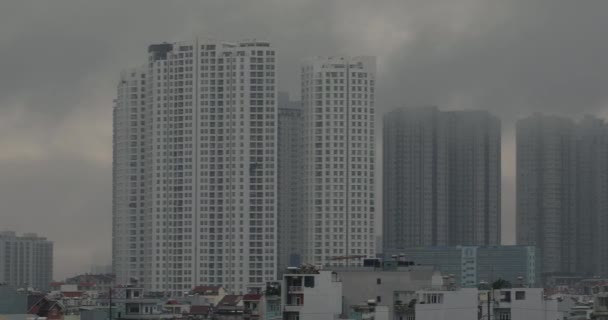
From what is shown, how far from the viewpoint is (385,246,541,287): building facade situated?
169125 millimetres

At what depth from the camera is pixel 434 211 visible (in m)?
189

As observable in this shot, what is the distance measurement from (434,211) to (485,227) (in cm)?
730

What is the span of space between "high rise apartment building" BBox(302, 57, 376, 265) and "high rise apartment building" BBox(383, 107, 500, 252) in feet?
131

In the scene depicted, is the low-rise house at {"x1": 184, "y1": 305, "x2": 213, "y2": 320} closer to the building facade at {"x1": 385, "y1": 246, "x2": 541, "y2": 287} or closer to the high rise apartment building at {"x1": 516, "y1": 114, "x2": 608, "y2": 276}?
the building facade at {"x1": 385, "y1": 246, "x2": 541, "y2": 287}

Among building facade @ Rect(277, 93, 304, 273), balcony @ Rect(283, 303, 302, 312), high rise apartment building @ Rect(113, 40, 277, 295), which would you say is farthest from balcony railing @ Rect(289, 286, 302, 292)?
building facade @ Rect(277, 93, 304, 273)

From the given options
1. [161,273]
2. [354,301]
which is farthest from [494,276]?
[354,301]

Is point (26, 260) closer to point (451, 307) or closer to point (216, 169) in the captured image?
point (216, 169)

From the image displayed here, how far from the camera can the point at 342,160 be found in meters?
147

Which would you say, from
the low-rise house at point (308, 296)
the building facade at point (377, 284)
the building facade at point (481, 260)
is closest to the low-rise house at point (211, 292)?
the building facade at point (481, 260)

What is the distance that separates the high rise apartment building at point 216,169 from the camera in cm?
14525

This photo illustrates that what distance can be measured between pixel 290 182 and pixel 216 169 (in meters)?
10.6

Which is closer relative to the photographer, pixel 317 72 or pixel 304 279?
pixel 304 279

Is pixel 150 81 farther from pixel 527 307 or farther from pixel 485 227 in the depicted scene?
pixel 527 307

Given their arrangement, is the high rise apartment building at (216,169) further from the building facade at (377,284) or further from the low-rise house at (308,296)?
the low-rise house at (308,296)
